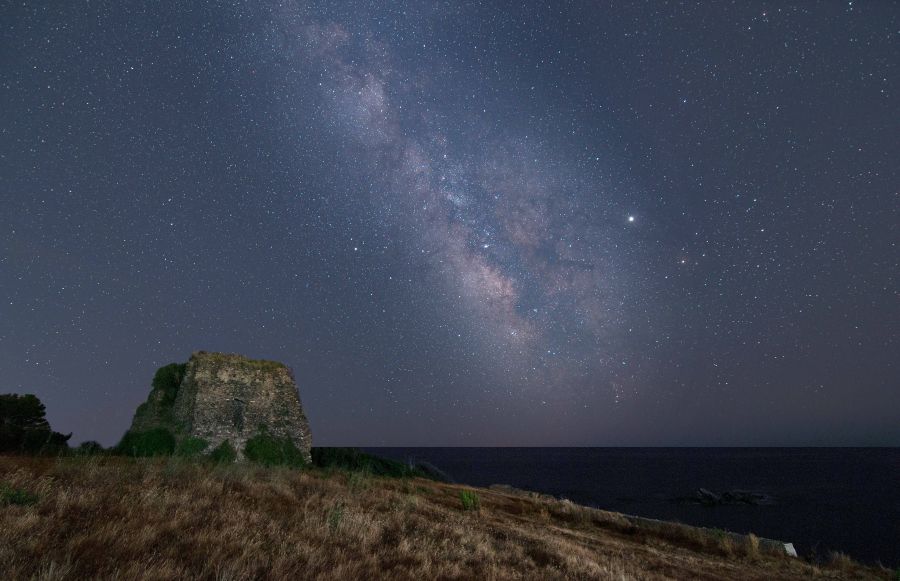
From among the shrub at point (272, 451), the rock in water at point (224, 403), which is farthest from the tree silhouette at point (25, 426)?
the shrub at point (272, 451)

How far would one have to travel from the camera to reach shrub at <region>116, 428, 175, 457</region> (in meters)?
20.3

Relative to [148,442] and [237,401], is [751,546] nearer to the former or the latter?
[237,401]

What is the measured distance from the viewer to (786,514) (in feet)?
152

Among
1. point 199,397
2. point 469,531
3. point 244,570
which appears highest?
point 199,397

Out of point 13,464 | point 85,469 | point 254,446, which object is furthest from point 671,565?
point 254,446

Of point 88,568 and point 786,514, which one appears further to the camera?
point 786,514

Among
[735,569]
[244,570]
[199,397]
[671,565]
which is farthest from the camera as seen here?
[199,397]

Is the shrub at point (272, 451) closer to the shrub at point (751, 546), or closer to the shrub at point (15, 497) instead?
the shrub at point (15, 497)

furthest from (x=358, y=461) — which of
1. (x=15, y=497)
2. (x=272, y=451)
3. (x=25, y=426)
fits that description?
(x=15, y=497)

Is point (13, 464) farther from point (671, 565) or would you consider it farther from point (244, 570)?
point (671, 565)

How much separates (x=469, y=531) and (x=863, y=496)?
248 ft

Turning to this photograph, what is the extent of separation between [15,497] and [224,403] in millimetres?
16201

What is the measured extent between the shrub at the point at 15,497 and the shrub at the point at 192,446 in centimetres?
1500

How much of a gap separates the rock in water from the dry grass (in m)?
10.2
